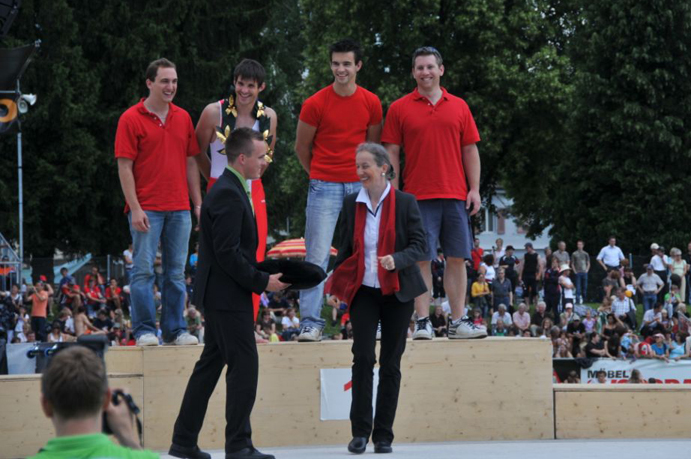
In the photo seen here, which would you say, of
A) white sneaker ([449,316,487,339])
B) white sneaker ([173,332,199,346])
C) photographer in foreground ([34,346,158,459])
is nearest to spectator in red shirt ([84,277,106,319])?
white sneaker ([173,332,199,346])

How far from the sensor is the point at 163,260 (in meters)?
8.13

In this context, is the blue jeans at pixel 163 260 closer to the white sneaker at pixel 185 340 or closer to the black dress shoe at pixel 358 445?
the white sneaker at pixel 185 340

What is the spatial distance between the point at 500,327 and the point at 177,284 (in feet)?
47.1

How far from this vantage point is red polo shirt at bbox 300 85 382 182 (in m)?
8.25

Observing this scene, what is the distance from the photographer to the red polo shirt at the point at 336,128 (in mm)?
8250

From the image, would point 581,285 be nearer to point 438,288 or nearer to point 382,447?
point 438,288

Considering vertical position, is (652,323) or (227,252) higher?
(227,252)

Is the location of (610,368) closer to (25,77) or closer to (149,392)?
(149,392)

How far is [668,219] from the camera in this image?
33812 millimetres

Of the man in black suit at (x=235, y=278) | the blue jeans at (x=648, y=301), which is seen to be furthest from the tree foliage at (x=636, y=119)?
the man in black suit at (x=235, y=278)

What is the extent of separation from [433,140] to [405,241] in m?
1.18

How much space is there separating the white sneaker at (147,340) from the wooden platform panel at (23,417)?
0.27m

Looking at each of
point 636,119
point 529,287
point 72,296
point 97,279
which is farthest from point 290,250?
point 636,119

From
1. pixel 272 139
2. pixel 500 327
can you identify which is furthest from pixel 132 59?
pixel 272 139
